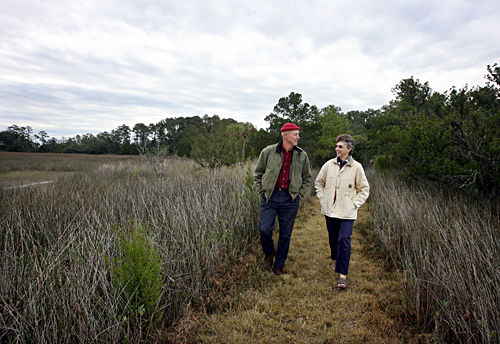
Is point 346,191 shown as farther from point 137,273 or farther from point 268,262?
point 137,273

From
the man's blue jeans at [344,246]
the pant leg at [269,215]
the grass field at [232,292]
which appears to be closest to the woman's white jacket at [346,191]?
the man's blue jeans at [344,246]

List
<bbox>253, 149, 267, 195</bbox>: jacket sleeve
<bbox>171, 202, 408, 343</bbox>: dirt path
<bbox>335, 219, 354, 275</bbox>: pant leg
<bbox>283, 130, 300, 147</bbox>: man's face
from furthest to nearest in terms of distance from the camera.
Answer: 1. <bbox>253, 149, 267, 195</bbox>: jacket sleeve
2. <bbox>283, 130, 300, 147</bbox>: man's face
3. <bbox>335, 219, 354, 275</bbox>: pant leg
4. <bbox>171, 202, 408, 343</bbox>: dirt path

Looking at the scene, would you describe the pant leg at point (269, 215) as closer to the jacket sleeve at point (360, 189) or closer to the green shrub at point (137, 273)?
the jacket sleeve at point (360, 189)

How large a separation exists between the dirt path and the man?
51 cm

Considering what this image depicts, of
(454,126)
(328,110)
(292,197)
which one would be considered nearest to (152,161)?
(292,197)

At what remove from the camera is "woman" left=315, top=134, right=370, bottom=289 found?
2840 mm

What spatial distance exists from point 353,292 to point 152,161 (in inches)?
303

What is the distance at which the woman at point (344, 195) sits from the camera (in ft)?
9.32

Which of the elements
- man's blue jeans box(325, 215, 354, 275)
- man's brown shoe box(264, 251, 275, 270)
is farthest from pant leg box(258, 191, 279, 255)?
man's blue jeans box(325, 215, 354, 275)

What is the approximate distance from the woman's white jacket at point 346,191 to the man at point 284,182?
1.09 feet

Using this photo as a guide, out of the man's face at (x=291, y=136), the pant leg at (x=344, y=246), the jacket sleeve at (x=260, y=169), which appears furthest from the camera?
the jacket sleeve at (x=260, y=169)

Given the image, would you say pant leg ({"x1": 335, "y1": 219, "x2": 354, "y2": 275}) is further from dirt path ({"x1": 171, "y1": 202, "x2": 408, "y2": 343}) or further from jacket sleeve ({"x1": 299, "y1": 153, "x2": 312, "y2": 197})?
jacket sleeve ({"x1": 299, "y1": 153, "x2": 312, "y2": 197})

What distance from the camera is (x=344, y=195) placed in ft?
9.50

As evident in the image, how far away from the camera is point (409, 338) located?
2.02 meters
